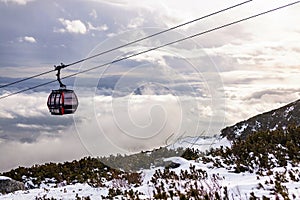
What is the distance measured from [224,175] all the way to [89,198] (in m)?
4.97

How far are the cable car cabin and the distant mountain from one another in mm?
16803

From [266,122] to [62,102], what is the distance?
19223 mm

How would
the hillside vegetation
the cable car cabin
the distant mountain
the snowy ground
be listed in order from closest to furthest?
the snowy ground < the hillside vegetation < the cable car cabin < the distant mountain

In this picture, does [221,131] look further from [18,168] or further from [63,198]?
[63,198]

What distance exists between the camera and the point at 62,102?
441 inches

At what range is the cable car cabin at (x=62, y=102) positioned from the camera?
11.2 meters

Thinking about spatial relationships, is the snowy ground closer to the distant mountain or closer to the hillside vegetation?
the hillside vegetation

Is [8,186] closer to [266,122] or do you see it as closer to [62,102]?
[62,102]

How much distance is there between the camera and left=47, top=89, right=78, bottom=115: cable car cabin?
443 inches

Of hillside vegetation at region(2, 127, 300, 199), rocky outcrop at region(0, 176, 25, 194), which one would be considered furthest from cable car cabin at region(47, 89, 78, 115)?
rocky outcrop at region(0, 176, 25, 194)

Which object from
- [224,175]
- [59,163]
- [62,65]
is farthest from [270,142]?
[59,163]

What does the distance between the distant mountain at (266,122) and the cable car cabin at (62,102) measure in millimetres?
16803

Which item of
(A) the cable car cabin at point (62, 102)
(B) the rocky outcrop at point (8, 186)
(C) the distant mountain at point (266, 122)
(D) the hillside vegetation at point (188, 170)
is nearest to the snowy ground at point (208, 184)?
(D) the hillside vegetation at point (188, 170)

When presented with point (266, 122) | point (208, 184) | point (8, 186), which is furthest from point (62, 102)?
point (266, 122)
